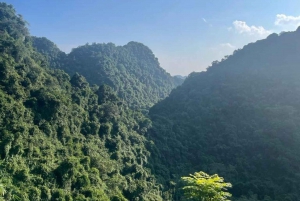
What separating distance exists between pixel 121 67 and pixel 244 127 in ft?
149

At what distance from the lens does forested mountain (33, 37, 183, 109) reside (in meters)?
66.2

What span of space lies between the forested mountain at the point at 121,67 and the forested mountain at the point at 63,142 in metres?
27.5

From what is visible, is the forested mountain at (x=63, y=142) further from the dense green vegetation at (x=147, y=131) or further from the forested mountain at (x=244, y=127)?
the forested mountain at (x=244, y=127)

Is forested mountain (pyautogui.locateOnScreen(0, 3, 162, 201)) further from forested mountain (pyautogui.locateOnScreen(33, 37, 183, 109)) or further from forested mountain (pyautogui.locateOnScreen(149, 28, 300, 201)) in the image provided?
forested mountain (pyautogui.locateOnScreen(33, 37, 183, 109))

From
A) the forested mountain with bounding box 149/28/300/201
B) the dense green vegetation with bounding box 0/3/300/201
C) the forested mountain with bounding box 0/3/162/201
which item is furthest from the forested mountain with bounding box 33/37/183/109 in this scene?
the forested mountain with bounding box 0/3/162/201

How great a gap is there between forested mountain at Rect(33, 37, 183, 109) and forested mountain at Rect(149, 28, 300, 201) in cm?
1240

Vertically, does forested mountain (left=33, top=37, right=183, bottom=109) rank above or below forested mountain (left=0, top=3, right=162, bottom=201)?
above

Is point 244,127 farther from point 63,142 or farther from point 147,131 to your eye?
point 63,142

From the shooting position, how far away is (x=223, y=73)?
209ft

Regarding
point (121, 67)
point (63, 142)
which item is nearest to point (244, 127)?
point (63, 142)

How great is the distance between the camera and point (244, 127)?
43625 millimetres

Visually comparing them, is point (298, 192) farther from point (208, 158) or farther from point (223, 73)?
point (223, 73)

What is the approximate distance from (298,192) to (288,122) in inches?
454

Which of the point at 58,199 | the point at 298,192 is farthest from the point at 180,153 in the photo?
the point at 58,199
